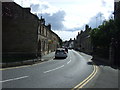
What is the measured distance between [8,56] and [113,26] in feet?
50.6

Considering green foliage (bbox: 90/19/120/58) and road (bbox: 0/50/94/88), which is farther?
green foliage (bbox: 90/19/120/58)

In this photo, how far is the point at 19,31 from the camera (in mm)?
35281

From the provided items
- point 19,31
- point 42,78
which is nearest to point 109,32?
point 19,31

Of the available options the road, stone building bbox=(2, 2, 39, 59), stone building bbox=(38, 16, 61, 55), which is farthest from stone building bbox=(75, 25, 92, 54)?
the road

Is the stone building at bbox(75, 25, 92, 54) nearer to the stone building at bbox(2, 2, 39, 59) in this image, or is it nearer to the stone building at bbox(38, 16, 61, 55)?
the stone building at bbox(38, 16, 61, 55)

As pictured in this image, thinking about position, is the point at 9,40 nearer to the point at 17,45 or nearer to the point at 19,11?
the point at 17,45

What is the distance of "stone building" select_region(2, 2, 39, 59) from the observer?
34500 mm

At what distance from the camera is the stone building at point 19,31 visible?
34.5m

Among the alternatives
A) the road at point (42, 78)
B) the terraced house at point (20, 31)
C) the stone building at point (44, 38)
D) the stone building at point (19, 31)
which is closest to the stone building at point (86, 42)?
the stone building at point (44, 38)

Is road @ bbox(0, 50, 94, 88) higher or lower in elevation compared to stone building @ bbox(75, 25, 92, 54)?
lower

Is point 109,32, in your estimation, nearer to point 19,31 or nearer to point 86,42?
point 19,31

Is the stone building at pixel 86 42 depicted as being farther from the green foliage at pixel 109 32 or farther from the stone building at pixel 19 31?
the green foliage at pixel 109 32

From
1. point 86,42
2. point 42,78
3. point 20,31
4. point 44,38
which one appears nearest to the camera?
point 42,78

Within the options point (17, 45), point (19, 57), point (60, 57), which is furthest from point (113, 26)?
point (17, 45)
